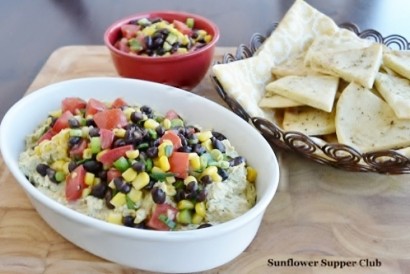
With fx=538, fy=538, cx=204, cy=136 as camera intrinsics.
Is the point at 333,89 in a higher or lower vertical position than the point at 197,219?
higher

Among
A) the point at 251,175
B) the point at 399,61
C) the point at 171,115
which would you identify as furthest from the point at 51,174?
the point at 399,61

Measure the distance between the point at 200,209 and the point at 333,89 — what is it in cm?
53

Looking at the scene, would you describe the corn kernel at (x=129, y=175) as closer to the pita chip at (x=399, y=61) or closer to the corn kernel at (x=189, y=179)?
the corn kernel at (x=189, y=179)

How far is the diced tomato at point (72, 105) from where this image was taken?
1.37m

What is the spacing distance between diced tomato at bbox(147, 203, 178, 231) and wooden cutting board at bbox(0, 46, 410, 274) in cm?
13

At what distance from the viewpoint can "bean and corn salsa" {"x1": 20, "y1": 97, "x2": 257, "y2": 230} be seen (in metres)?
1.11

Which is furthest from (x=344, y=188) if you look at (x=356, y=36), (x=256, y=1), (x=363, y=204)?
(x=256, y=1)

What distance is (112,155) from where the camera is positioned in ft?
3.79

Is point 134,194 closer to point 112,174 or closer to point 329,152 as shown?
point 112,174

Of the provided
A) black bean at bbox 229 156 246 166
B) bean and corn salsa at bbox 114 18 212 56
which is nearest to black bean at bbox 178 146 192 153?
black bean at bbox 229 156 246 166

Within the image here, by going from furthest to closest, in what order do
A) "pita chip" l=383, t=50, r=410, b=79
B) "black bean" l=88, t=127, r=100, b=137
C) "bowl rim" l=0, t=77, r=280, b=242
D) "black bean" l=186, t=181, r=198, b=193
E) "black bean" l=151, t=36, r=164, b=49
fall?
"black bean" l=151, t=36, r=164, b=49 < "pita chip" l=383, t=50, r=410, b=79 < "black bean" l=88, t=127, r=100, b=137 < "black bean" l=186, t=181, r=198, b=193 < "bowl rim" l=0, t=77, r=280, b=242

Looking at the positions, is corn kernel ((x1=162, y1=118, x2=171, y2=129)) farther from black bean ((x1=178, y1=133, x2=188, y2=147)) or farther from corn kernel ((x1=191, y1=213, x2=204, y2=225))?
corn kernel ((x1=191, y1=213, x2=204, y2=225))

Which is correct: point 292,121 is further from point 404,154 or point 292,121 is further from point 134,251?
point 134,251

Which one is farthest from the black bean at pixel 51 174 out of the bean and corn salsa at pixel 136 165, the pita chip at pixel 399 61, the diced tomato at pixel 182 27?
the pita chip at pixel 399 61
